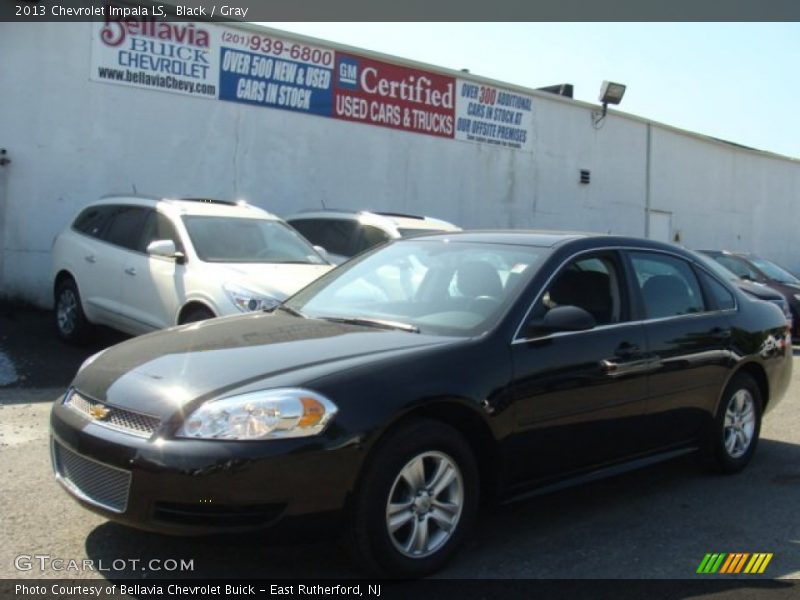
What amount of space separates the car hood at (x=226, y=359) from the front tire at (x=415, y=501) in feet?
1.37

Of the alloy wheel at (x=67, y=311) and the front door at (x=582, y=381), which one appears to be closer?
the front door at (x=582, y=381)

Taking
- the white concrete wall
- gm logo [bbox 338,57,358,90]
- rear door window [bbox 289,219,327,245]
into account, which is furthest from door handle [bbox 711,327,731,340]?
gm logo [bbox 338,57,358,90]

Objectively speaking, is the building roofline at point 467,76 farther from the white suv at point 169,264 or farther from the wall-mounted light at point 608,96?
the white suv at point 169,264

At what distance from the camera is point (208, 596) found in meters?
3.48

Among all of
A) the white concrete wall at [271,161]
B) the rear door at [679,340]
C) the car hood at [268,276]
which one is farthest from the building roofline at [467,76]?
the rear door at [679,340]

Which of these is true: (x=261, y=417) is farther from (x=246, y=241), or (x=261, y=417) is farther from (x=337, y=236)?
(x=337, y=236)

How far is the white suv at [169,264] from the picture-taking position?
7.64 meters

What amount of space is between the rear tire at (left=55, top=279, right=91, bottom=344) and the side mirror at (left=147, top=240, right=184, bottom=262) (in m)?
1.79

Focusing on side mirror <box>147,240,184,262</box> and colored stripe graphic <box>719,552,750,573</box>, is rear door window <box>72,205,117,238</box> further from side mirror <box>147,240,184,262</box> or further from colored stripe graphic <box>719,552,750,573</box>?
colored stripe graphic <box>719,552,750,573</box>

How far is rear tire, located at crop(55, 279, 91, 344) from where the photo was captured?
30.4 ft

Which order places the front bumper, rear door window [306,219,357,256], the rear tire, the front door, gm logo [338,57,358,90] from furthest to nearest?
gm logo [338,57,358,90] < rear door window [306,219,357,256] < the rear tire < the front door < the front bumper

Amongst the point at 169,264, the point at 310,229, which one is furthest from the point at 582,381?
the point at 310,229

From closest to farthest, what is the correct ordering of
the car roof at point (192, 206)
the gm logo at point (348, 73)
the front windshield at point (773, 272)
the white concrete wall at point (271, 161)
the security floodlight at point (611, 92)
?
the car roof at point (192, 206)
the white concrete wall at point (271, 161)
the front windshield at point (773, 272)
the gm logo at point (348, 73)
the security floodlight at point (611, 92)

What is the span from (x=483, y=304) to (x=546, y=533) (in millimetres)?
1248
